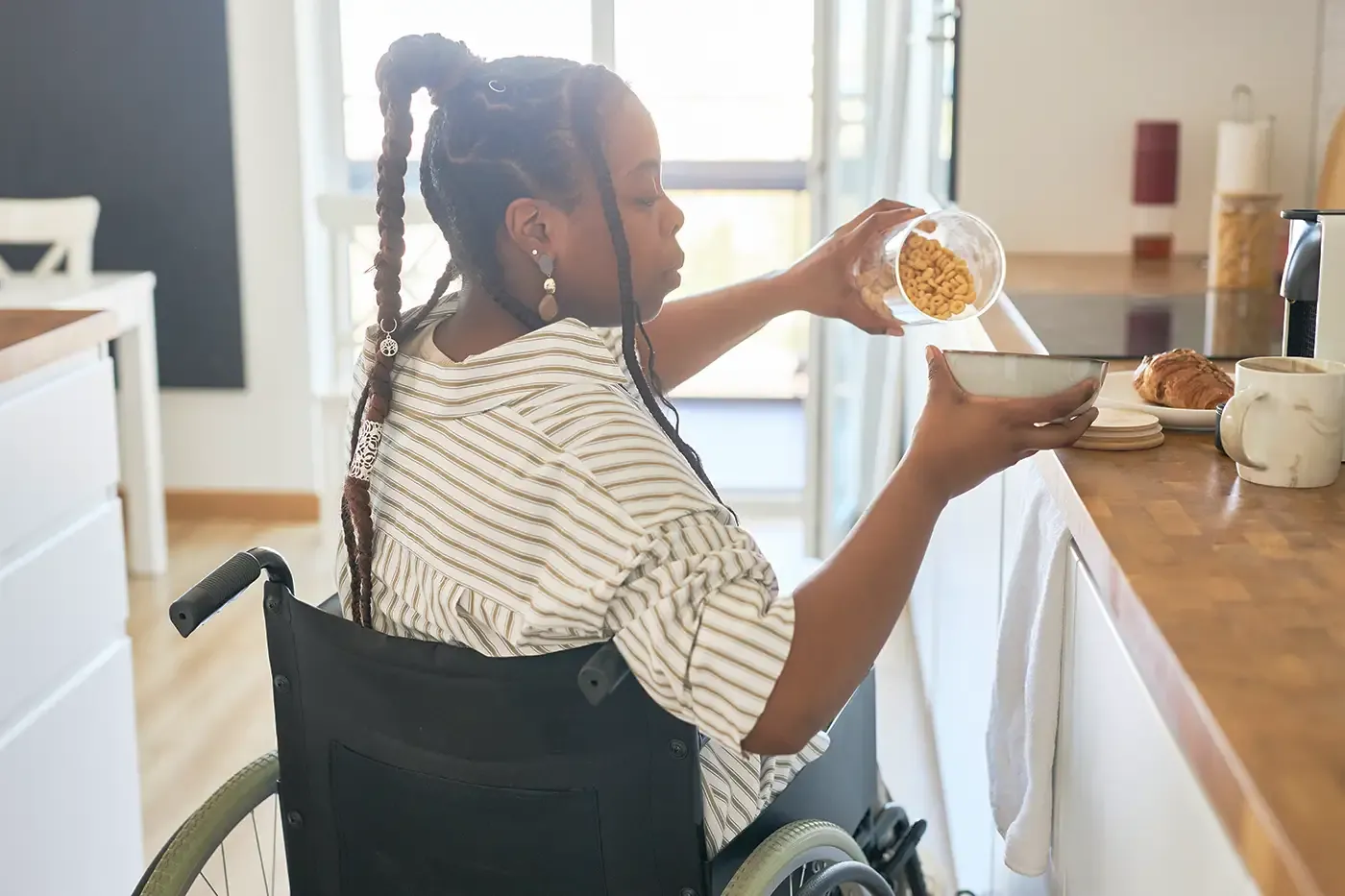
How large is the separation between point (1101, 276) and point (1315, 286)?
3.27ft

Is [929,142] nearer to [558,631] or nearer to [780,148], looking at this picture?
[780,148]

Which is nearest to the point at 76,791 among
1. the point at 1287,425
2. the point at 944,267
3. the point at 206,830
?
the point at 206,830

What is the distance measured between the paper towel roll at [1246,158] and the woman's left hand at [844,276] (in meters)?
0.97

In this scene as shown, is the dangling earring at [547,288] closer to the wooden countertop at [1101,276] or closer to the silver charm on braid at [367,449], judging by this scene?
the silver charm on braid at [367,449]

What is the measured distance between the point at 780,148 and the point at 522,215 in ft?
13.2

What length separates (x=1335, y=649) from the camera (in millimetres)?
828

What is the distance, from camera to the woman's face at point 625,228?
1.13m

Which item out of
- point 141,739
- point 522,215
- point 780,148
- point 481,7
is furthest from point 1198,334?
point 780,148

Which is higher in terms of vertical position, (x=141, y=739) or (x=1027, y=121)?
(x=1027, y=121)

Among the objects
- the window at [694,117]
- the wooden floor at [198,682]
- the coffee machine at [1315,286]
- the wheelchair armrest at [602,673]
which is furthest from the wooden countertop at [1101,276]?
the wooden floor at [198,682]

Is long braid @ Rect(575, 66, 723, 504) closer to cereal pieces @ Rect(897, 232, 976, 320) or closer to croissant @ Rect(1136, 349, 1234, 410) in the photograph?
cereal pieces @ Rect(897, 232, 976, 320)

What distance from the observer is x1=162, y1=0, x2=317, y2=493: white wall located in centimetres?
396

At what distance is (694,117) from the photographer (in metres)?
5.03

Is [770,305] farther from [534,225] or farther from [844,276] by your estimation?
[534,225]
